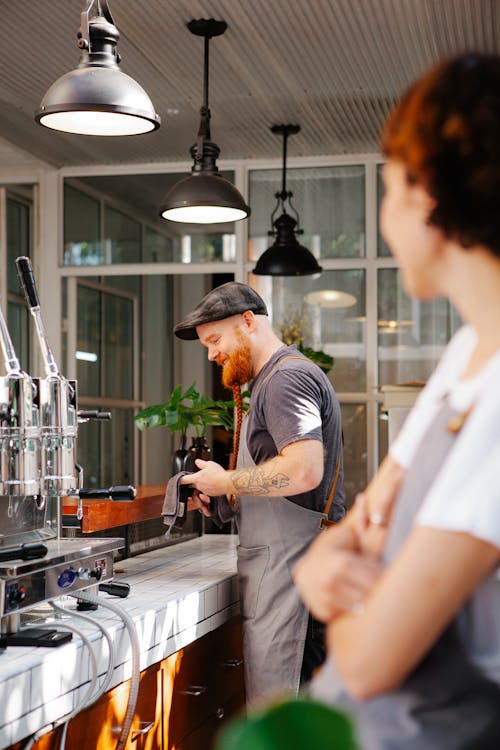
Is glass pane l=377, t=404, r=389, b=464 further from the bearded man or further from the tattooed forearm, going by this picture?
the tattooed forearm

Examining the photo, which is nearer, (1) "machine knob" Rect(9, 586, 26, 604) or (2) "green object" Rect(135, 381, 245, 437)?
(1) "machine knob" Rect(9, 586, 26, 604)

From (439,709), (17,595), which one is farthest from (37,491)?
(439,709)

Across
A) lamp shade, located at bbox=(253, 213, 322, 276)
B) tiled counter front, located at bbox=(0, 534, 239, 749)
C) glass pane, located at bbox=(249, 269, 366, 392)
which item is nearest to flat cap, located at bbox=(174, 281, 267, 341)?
tiled counter front, located at bbox=(0, 534, 239, 749)

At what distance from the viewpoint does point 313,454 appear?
255 cm

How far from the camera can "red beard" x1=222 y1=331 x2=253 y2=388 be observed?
9.32 ft

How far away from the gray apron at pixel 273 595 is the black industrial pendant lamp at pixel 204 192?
156cm

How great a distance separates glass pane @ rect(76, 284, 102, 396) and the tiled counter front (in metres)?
3.34

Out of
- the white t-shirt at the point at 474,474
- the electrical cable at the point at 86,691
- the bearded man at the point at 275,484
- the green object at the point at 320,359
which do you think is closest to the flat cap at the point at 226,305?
the bearded man at the point at 275,484

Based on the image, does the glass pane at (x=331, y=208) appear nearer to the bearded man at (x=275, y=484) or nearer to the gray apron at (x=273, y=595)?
the bearded man at (x=275, y=484)

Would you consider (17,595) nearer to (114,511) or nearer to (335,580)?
(114,511)

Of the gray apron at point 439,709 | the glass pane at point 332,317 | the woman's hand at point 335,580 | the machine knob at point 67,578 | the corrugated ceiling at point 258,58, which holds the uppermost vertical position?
the corrugated ceiling at point 258,58

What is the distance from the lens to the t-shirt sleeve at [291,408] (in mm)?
2559

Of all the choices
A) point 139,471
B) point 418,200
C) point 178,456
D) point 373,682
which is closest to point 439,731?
point 373,682

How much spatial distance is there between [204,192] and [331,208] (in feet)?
9.94
